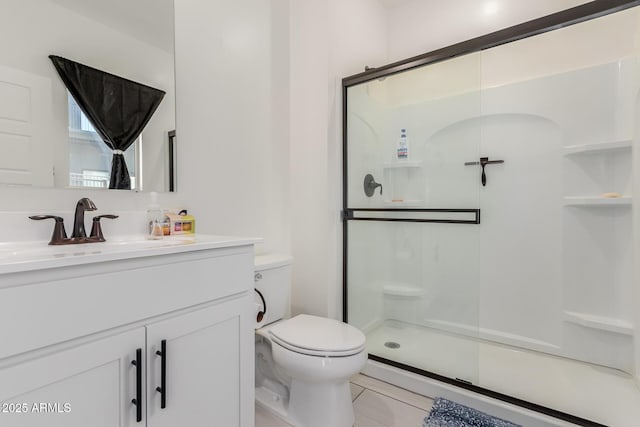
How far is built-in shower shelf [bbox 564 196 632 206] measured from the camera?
5.69ft

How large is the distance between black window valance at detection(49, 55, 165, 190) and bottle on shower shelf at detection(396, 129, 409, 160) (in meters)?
1.47

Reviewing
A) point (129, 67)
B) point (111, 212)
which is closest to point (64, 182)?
point (111, 212)

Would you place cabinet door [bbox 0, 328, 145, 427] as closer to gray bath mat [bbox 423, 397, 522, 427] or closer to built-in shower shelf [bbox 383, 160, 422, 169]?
gray bath mat [bbox 423, 397, 522, 427]

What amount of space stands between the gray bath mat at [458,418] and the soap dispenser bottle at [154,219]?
4.72 feet

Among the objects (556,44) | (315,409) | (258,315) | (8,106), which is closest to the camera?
(8,106)

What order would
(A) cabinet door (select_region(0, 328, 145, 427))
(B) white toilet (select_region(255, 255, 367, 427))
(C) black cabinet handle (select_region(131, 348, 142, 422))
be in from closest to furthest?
(A) cabinet door (select_region(0, 328, 145, 427)), (C) black cabinet handle (select_region(131, 348, 142, 422)), (B) white toilet (select_region(255, 255, 367, 427))

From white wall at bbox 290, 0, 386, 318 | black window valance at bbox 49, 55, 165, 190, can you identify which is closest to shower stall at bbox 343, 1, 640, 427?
white wall at bbox 290, 0, 386, 318

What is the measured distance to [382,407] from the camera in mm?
1554

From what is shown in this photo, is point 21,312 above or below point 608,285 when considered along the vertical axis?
above

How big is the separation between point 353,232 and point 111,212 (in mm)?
1352

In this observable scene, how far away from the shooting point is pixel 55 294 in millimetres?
688

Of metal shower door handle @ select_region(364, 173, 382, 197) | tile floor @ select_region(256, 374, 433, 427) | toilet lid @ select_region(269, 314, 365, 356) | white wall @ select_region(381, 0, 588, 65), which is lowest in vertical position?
tile floor @ select_region(256, 374, 433, 427)

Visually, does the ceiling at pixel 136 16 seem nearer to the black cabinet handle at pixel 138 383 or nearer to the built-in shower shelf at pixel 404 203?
the black cabinet handle at pixel 138 383

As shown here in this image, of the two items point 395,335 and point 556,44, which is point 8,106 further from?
point 556,44
